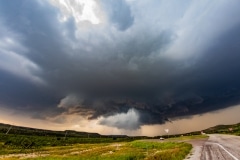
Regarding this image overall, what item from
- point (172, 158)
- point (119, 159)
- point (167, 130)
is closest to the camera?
point (172, 158)

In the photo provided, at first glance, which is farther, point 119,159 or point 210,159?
point 119,159

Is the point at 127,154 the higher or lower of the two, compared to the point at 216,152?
higher

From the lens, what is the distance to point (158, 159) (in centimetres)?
3891

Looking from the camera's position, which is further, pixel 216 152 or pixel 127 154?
pixel 127 154

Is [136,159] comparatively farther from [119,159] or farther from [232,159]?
[232,159]

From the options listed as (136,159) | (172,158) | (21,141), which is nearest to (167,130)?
(136,159)

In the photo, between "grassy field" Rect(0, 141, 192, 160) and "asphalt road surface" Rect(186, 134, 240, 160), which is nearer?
"asphalt road surface" Rect(186, 134, 240, 160)

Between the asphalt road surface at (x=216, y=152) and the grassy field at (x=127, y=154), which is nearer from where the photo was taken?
the asphalt road surface at (x=216, y=152)

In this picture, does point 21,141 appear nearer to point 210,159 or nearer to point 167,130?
point 167,130

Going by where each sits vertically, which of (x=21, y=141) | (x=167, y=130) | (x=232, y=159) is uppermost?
(x=21, y=141)

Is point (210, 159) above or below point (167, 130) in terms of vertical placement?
below

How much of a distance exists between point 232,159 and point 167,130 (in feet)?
113

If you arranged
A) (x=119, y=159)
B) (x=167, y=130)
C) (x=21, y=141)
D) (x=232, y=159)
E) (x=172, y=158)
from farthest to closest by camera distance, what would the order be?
(x=21, y=141), (x=167, y=130), (x=119, y=159), (x=172, y=158), (x=232, y=159)

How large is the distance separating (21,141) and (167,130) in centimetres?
13767
